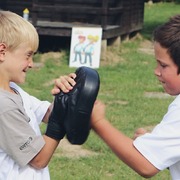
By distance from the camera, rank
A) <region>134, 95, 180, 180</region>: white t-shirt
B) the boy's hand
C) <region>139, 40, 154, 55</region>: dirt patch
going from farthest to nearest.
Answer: <region>139, 40, 154, 55</region>: dirt patch → the boy's hand → <region>134, 95, 180, 180</region>: white t-shirt

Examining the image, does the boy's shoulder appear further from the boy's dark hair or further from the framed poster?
the framed poster

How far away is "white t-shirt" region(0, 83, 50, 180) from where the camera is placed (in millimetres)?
2543

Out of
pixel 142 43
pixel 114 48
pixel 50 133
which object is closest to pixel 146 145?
pixel 50 133

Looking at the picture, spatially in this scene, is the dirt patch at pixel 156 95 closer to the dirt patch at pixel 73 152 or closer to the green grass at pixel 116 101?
the green grass at pixel 116 101

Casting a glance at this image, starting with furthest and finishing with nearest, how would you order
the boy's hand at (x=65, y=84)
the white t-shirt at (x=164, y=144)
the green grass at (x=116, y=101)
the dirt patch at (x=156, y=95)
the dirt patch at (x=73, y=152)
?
the dirt patch at (x=156, y=95)
the dirt patch at (x=73, y=152)
the green grass at (x=116, y=101)
the boy's hand at (x=65, y=84)
the white t-shirt at (x=164, y=144)

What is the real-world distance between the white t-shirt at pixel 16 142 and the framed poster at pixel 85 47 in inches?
369

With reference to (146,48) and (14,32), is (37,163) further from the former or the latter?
(146,48)

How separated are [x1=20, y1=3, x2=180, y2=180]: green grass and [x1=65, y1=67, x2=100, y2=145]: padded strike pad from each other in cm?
313

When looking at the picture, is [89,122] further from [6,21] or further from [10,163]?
[6,21]

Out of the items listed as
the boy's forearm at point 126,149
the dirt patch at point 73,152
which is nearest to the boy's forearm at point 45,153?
the boy's forearm at point 126,149

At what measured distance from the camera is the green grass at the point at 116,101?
5.73 m

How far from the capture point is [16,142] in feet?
8.38

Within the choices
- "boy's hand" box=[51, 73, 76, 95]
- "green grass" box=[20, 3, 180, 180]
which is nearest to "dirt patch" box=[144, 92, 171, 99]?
"green grass" box=[20, 3, 180, 180]

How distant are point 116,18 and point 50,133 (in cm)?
1293
